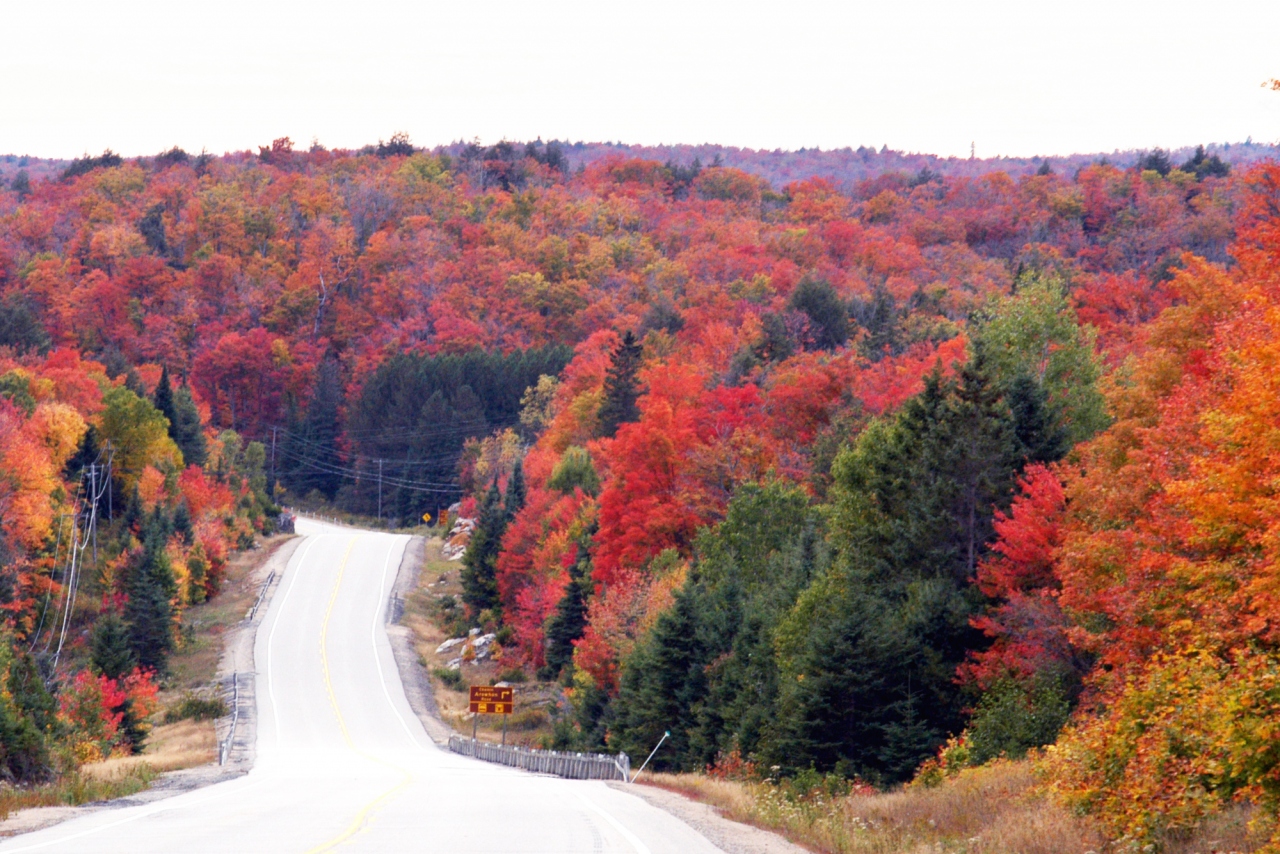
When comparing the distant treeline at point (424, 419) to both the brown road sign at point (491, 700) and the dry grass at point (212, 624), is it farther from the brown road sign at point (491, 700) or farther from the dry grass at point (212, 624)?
the brown road sign at point (491, 700)

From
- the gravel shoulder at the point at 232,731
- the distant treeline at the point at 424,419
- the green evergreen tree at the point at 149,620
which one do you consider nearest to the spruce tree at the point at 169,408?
the gravel shoulder at the point at 232,731

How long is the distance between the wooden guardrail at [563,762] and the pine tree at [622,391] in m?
41.0

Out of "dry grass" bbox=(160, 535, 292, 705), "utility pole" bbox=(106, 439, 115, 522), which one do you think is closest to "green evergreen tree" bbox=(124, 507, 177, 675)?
"dry grass" bbox=(160, 535, 292, 705)

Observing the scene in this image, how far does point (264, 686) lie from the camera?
67312mm

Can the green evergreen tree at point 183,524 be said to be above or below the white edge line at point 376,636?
above

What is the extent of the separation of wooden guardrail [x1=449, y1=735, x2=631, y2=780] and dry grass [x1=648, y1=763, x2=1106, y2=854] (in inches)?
508

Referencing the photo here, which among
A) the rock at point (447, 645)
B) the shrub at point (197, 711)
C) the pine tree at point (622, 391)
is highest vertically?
the pine tree at point (622, 391)

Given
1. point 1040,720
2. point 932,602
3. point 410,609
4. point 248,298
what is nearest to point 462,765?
point 932,602

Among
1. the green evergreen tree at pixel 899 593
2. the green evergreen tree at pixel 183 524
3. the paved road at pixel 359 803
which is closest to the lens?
the paved road at pixel 359 803

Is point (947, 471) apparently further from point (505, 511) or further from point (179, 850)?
point (505, 511)

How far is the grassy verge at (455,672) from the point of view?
6397 cm

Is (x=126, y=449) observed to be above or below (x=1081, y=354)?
below

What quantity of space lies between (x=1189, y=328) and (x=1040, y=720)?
15.0 metres

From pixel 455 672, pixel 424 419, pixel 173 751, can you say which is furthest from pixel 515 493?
pixel 173 751
